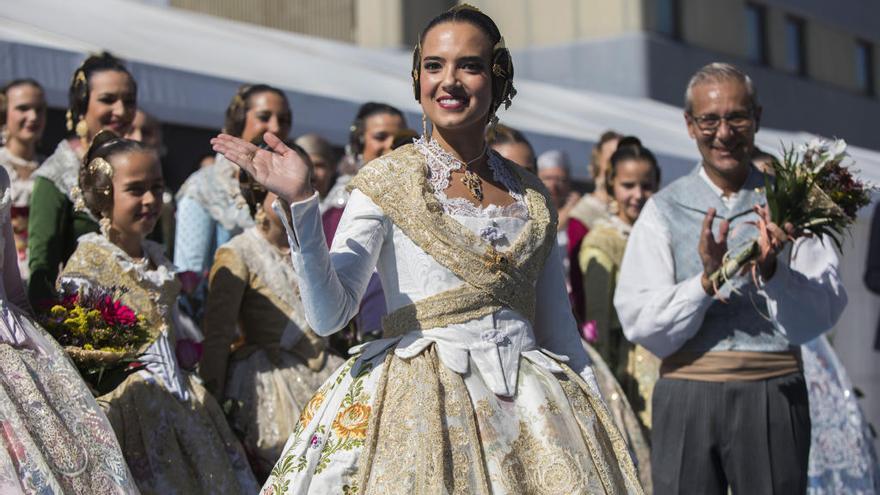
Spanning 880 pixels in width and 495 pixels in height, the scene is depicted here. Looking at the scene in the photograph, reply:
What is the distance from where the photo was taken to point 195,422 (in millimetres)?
4762

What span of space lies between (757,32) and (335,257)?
2197 cm

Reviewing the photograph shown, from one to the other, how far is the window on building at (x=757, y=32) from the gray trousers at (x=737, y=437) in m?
20.1

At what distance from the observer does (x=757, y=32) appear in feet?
79.9

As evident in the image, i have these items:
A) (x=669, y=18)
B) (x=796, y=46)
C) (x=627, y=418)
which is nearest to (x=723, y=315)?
(x=627, y=418)

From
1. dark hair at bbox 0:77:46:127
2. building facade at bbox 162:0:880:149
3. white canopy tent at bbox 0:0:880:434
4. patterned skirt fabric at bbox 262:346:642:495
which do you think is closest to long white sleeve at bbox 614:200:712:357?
white canopy tent at bbox 0:0:880:434

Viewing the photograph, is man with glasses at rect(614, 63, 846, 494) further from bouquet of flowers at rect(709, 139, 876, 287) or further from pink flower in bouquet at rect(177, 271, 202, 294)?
pink flower in bouquet at rect(177, 271, 202, 294)

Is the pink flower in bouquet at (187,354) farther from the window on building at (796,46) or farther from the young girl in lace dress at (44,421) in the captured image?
the window on building at (796,46)

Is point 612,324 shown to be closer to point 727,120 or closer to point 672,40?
point 727,120

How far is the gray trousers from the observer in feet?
15.5

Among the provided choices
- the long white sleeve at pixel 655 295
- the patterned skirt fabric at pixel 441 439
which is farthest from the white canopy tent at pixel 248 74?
the patterned skirt fabric at pixel 441 439

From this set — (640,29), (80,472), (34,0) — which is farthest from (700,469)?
(640,29)

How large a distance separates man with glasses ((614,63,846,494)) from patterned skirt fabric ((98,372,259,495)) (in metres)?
1.48

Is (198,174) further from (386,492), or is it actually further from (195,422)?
(386,492)

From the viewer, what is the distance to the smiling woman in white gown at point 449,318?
3.36 metres
